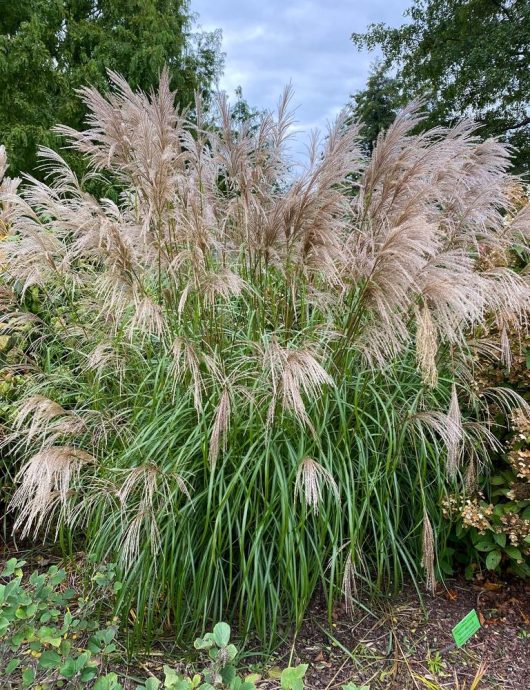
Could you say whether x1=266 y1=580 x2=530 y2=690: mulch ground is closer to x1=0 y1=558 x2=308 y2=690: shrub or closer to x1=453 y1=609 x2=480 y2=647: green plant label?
x1=453 y1=609 x2=480 y2=647: green plant label

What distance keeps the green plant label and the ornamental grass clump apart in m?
0.27

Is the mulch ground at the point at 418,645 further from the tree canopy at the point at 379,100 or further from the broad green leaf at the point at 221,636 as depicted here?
the tree canopy at the point at 379,100

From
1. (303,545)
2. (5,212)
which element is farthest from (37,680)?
(5,212)

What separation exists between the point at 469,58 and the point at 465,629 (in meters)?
14.1

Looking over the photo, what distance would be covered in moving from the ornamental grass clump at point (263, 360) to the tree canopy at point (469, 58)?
11.6 metres

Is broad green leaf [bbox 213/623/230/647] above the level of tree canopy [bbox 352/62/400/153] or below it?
below

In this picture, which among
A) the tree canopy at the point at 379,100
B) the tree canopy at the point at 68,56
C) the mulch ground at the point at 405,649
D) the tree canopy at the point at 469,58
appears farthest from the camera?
the tree canopy at the point at 379,100

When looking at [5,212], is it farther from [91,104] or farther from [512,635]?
[512,635]

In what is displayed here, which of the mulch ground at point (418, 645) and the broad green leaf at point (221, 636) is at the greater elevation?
the broad green leaf at point (221, 636)

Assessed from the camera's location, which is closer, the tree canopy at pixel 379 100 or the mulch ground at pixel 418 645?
the mulch ground at pixel 418 645

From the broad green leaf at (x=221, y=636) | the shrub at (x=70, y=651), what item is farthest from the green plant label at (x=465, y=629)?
the broad green leaf at (x=221, y=636)

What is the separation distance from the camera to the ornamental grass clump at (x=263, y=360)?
186 cm

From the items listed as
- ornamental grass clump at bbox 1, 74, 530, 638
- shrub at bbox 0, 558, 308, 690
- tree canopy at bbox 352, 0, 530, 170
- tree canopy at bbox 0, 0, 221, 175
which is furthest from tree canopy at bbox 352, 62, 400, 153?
shrub at bbox 0, 558, 308, 690

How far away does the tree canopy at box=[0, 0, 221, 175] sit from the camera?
28.6 ft
